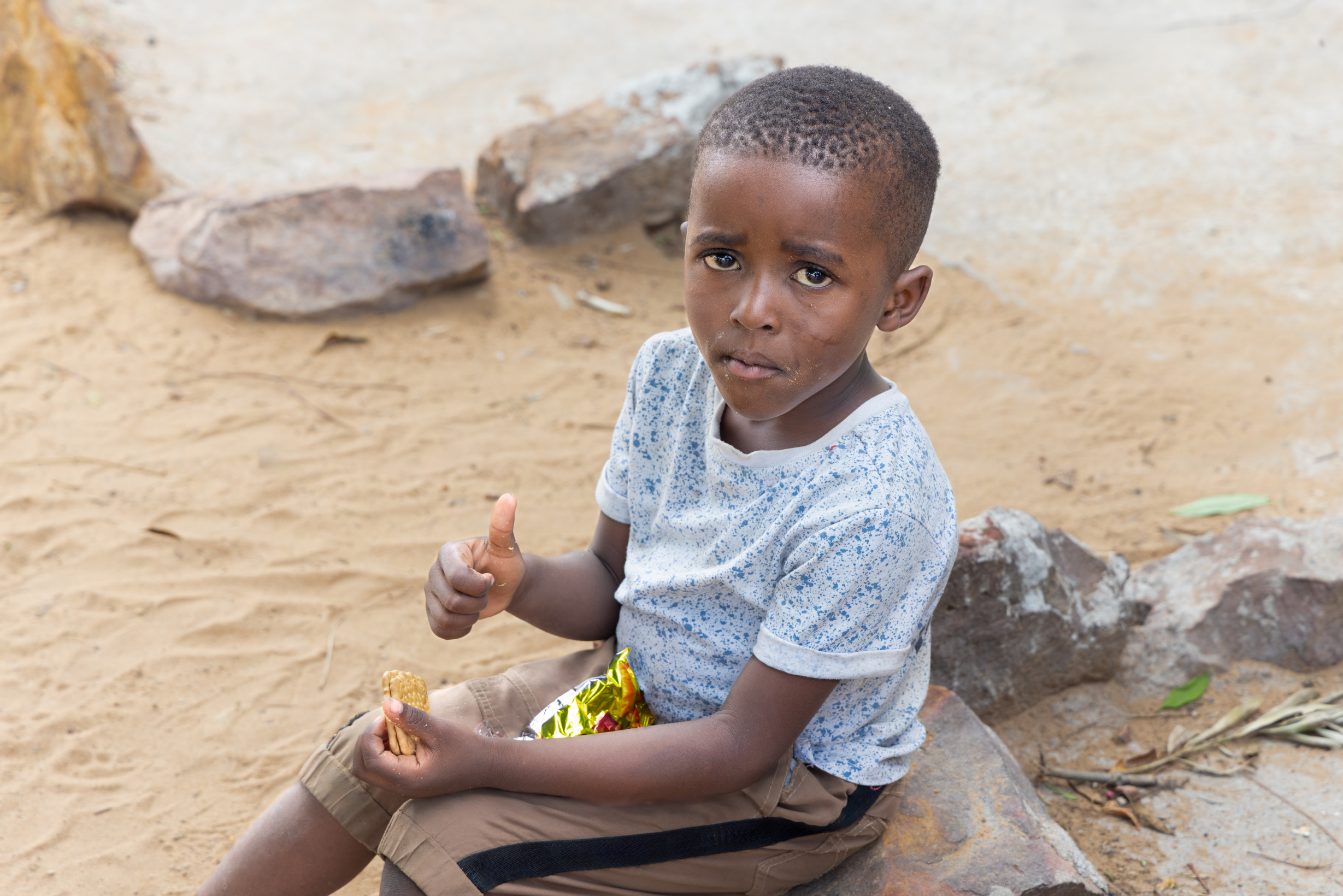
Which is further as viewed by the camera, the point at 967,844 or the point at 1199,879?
the point at 1199,879

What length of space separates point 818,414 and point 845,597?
0.32 metres

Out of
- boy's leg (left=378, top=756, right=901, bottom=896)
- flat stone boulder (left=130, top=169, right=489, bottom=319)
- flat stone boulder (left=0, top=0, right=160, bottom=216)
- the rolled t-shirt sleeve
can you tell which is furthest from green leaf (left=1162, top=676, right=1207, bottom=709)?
flat stone boulder (left=0, top=0, right=160, bottom=216)

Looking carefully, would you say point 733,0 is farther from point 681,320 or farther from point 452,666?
point 452,666

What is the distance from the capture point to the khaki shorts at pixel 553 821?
157cm

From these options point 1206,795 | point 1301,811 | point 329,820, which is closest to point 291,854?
point 329,820

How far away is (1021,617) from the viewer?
104 inches

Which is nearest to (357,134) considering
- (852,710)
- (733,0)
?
(733,0)

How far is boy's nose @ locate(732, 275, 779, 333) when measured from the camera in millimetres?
1521

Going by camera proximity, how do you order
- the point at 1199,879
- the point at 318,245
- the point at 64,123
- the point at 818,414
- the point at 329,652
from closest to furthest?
1. the point at 818,414
2. the point at 1199,879
3. the point at 329,652
4. the point at 318,245
5. the point at 64,123

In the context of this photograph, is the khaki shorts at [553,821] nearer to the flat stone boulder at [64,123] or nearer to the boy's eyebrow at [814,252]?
the boy's eyebrow at [814,252]

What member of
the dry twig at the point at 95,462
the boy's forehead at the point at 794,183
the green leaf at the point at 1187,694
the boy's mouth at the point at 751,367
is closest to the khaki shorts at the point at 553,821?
the boy's mouth at the point at 751,367

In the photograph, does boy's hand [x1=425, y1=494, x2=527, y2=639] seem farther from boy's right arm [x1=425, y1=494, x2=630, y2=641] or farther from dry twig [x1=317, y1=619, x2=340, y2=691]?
dry twig [x1=317, y1=619, x2=340, y2=691]

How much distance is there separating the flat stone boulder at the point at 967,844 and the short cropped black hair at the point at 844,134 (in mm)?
1058

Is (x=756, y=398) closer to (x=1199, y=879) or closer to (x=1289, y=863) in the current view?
(x=1199, y=879)
